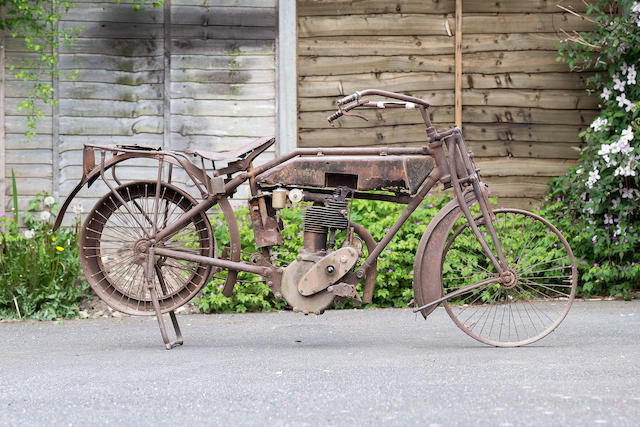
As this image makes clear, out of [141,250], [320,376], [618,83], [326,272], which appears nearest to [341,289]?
[326,272]

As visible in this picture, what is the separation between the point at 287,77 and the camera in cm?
822

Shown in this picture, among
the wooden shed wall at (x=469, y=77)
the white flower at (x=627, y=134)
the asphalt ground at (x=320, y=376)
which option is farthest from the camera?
the wooden shed wall at (x=469, y=77)

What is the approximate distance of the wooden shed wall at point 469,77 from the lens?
8.32 metres

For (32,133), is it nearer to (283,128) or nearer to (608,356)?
(283,128)

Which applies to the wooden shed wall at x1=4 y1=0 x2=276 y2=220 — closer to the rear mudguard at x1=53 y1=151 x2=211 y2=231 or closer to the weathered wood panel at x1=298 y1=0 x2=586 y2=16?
the weathered wood panel at x1=298 y1=0 x2=586 y2=16

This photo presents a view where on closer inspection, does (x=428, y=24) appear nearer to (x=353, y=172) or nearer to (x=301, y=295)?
(x=353, y=172)

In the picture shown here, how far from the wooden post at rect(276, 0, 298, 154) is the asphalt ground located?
8.55 feet

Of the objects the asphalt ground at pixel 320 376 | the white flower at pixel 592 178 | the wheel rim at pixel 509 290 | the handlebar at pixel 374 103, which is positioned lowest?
the asphalt ground at pixel 320 376

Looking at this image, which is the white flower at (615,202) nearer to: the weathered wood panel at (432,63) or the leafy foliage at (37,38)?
the weathered wood panel at (432,63)

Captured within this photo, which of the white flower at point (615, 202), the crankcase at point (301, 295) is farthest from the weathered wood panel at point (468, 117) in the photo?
the crankcase at point (301, 295)

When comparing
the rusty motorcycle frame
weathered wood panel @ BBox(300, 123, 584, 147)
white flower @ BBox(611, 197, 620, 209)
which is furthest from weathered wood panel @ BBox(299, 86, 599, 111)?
the rusty motorcycle frame

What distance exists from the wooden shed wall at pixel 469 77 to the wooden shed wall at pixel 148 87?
571 millimetres

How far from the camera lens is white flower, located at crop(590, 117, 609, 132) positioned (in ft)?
25.4

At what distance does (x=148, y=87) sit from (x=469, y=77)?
332 cm
